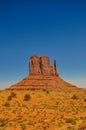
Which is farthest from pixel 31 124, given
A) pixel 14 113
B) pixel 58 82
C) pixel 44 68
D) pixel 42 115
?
pixel 44 68

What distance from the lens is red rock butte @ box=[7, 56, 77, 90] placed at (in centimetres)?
10641

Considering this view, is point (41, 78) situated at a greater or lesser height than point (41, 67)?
lesser

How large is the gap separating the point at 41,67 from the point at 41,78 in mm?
11417

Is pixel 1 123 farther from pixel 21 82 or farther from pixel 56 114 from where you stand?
pixel 21 82

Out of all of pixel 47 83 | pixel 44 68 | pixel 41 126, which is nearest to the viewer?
pixel 41 126

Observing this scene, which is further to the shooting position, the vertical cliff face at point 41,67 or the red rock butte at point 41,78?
the vertical cliff face at point 41,67

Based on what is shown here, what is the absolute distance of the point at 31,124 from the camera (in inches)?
1125

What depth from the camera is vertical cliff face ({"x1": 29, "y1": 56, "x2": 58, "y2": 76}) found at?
12475 cm

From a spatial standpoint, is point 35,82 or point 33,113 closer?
point 33,113

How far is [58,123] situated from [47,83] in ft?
260

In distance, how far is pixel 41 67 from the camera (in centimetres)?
12675

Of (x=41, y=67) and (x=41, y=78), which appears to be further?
(x=41, y=67)

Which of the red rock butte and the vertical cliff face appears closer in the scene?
the red rock butte

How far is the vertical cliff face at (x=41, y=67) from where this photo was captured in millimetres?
124750
